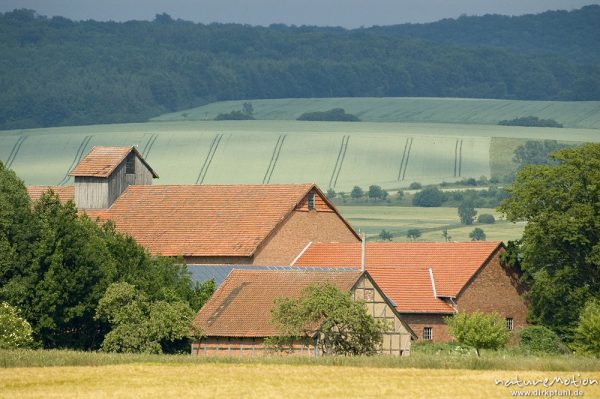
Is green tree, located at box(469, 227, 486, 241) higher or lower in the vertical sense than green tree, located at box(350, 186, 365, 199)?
lower

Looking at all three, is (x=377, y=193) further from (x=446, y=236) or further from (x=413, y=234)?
(x=446, y=236)

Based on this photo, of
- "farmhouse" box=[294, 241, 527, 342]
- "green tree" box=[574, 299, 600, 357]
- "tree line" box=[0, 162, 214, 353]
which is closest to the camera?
"green tree" box=[574, 299, 600, 357]

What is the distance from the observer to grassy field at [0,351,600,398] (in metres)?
38.9

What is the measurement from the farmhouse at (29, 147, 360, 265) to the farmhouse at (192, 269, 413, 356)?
7.79 m

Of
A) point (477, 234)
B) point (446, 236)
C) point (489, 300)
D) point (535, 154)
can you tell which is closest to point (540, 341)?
point (489, 300)

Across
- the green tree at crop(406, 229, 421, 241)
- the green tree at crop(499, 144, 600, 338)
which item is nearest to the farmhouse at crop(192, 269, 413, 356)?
the green tree at crop(499, 144, 600, 338)

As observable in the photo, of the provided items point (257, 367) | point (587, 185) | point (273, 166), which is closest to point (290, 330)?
point (257, 367)

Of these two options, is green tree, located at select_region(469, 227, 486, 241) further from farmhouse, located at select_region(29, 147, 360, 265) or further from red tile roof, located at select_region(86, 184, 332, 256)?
red tile roof, located at select_region(86, 184, 332, 256)

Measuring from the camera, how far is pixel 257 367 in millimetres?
46156

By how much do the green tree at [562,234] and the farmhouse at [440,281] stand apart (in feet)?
4.42

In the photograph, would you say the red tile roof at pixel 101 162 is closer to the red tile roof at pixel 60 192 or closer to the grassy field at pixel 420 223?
the red tile roof at pixel 60 192

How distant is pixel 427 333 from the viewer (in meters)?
71.7

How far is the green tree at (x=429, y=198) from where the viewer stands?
173 metres

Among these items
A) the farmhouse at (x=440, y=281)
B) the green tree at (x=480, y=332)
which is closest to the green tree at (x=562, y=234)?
the farmhouse at (x=440, y=281)
